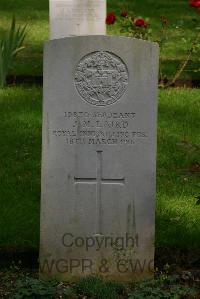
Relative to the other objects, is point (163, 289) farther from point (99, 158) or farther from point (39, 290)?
point (99, 158)

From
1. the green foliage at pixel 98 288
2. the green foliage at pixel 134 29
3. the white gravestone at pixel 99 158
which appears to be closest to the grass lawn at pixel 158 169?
the white gravestone at pixel 99 158

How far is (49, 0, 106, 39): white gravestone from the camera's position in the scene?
1073 centimetres

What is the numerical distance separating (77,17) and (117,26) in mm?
3830

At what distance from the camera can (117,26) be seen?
14.5 metres

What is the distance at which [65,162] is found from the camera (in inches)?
216

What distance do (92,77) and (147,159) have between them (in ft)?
2.00

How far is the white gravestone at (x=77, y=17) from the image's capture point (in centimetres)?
1073

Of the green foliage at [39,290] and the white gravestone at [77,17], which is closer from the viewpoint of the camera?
the green foliage at [39,290]

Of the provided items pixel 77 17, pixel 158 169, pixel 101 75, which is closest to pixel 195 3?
pixel 77 17

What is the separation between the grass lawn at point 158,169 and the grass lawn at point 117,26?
1603 mm

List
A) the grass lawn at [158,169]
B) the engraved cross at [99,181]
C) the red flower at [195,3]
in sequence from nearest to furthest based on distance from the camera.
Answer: the engraved cross at [99,181]
the grass lawn at [158,169]
the red flower at [195,3]

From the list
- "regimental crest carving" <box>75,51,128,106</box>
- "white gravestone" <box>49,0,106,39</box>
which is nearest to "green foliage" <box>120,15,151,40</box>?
"white gravestone" <box>49,0,106,39</box>

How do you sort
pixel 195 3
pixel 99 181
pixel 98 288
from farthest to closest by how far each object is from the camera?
pixel 195 3 < pixel 99 181 < pixel 98 288

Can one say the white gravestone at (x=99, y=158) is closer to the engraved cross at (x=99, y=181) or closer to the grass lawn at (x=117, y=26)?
the engraved cross at (x=99, y=181)
